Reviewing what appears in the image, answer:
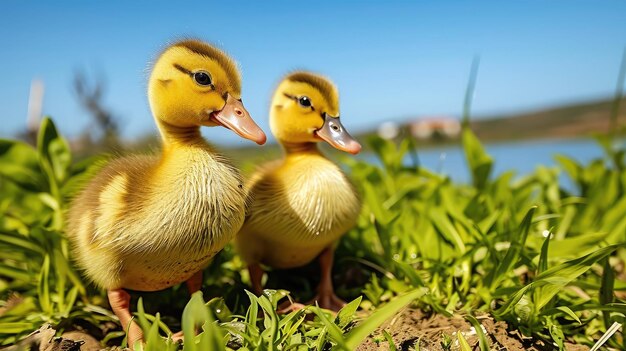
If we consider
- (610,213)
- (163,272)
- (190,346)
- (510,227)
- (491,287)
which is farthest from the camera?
(610,213)

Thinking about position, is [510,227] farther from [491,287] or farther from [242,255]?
[242,255]

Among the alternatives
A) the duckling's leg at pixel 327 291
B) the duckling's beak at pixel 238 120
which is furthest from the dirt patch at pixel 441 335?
the duckling's beak at pixel 238 120

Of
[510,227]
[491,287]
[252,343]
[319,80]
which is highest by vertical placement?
[319,80]

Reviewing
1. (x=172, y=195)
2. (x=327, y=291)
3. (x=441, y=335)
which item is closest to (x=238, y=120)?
(x=172, y=195)

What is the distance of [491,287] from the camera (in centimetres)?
155

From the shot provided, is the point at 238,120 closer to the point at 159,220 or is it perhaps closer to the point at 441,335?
the point at 159,220

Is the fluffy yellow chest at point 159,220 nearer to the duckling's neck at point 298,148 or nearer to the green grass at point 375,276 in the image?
the green grass at point 375,276

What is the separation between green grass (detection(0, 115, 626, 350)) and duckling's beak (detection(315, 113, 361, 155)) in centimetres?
35

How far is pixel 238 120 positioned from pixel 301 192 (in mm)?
345

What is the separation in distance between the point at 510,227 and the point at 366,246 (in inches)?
21.9

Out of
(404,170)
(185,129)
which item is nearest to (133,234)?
(185,129)

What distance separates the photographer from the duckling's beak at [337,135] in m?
1.65

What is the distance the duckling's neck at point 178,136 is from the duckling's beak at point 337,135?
45cm

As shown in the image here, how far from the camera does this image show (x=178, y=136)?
1396 mm
